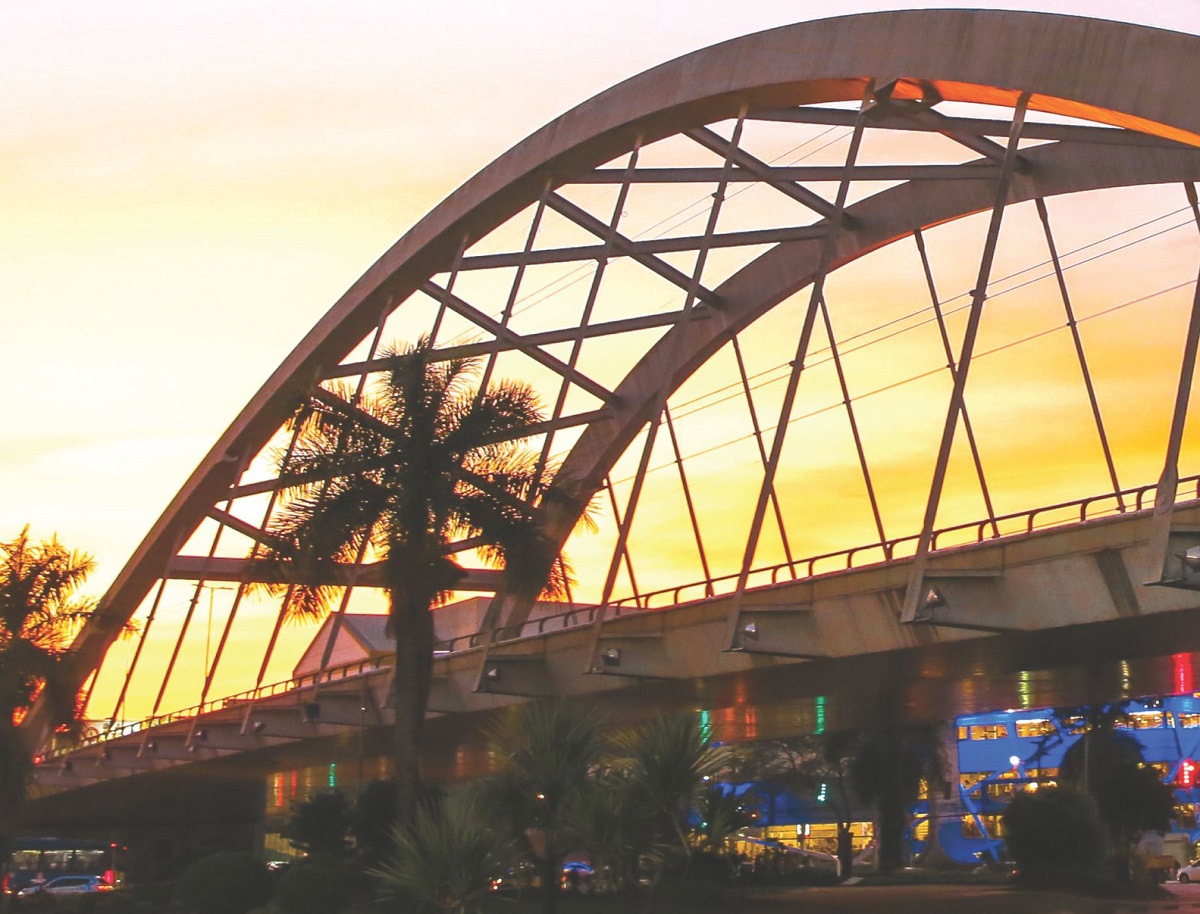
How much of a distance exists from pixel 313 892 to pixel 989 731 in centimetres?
7755

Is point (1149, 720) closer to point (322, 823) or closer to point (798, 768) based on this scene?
point (798, 768)

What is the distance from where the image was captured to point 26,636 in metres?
51.8

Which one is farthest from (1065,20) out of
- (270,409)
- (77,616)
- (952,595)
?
(77,616)

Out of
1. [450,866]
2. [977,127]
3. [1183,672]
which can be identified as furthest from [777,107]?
[450,866]

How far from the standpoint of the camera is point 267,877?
3809 centimetres

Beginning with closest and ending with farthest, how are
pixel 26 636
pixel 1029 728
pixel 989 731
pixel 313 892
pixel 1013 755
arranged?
pixel 313 892, pixel 26 636, pixel 1013 755, pixel 1029 728, pixel 989 731

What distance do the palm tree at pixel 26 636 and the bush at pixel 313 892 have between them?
18.8 m

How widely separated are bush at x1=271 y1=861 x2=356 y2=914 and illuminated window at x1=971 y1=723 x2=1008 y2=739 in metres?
74.7

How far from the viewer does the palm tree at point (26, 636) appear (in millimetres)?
49469

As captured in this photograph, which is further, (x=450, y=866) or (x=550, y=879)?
(x=550, y=879)

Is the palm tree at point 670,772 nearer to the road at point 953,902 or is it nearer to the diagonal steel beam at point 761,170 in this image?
the road at point 953,902

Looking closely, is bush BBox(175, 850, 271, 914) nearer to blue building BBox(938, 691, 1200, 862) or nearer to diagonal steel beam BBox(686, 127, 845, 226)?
diagonal steel beam BBox(686, 127, 845, 226)

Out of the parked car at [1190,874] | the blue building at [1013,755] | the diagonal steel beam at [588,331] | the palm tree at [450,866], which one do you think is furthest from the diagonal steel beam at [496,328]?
the blue building at [1013,755]

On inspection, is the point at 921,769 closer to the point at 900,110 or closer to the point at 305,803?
the point at 305,803
